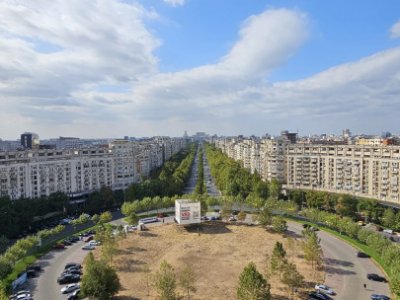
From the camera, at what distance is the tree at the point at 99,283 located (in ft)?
104

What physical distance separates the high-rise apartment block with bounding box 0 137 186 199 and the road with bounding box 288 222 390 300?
60.3m

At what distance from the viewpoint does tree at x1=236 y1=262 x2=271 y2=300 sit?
95.7 ft

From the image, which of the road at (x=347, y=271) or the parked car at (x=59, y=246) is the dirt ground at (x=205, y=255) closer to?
the road at (x=347, y=271)

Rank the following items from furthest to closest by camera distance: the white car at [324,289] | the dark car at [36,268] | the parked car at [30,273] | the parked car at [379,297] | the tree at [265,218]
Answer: the tree at [265,218] → the dark car at [36,268] → the parked car at [30,273] → the white car at [324,289] → the parked car at [379,297]

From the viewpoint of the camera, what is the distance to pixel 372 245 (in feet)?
150

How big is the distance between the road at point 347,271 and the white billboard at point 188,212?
21.6 metres

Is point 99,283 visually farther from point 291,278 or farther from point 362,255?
point 362,255

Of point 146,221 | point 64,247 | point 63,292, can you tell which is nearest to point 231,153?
point 146,221

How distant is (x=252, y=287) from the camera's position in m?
29.4

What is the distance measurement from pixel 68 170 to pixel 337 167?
222 ft

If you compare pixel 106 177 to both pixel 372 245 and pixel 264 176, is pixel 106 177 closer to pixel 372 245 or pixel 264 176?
pixel 264 176

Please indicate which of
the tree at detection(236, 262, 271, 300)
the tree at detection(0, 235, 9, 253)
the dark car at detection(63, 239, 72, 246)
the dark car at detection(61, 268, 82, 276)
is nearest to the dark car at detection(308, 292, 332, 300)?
the tree at detection(236, 262, 271, 300)

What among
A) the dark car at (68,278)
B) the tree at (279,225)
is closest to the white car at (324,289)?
the tree at (279,225)

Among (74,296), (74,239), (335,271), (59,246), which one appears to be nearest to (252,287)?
(335,271)
